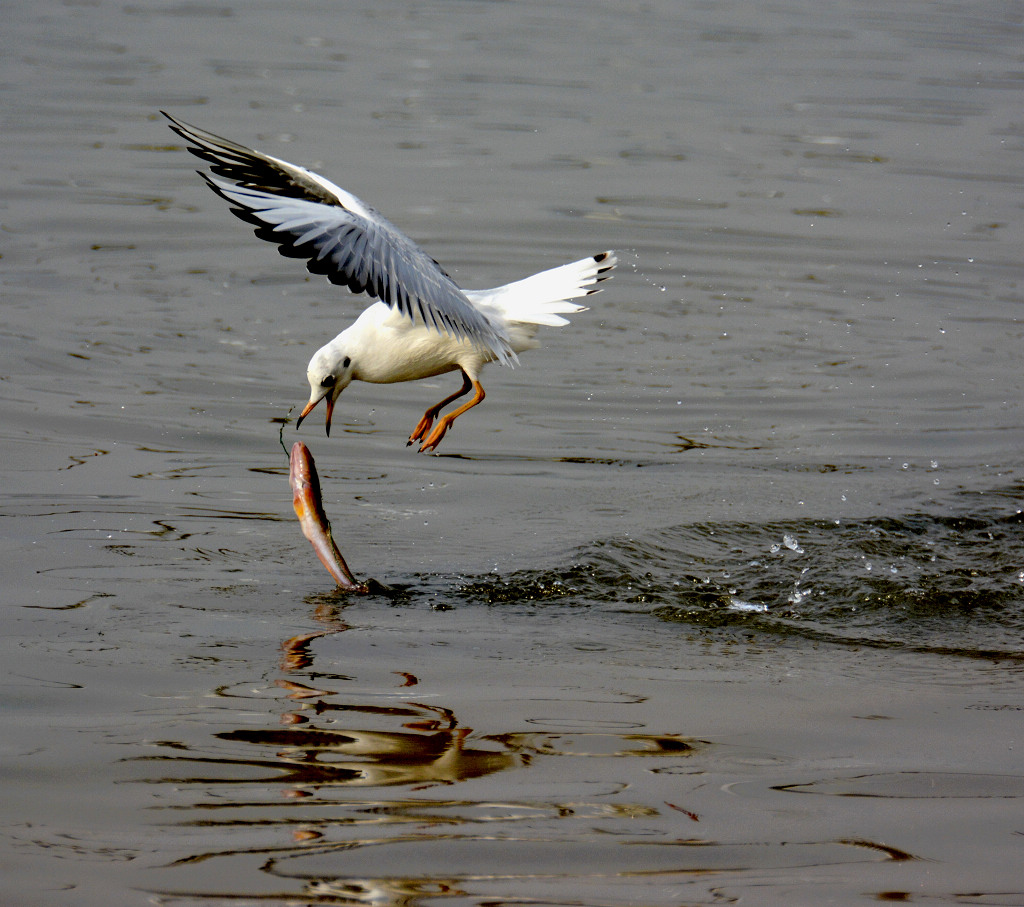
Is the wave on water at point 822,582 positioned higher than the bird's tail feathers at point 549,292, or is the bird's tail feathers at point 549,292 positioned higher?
the bird's tail feathers at point 549,292

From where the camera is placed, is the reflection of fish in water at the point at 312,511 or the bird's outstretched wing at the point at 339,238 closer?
the reflection of fish in water at the point at 312,511

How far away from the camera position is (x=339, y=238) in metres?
5.45

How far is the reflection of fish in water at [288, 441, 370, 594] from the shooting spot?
4.88 meters

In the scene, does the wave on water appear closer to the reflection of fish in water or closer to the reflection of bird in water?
the reflection of fish in water

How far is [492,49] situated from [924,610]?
49.8 feet

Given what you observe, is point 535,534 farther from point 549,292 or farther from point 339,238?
point 339,238

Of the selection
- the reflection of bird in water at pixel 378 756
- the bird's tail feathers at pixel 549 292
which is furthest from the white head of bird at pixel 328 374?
the reflection of bird in water at pixel 378 756

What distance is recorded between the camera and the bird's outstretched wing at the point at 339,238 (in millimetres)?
5309

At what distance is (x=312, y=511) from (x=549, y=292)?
1904 mm

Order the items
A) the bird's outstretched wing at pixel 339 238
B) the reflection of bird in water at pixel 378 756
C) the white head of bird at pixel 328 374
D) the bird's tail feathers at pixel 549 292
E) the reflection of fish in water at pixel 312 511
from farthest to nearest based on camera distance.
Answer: the bird's tail feathers at pixel 549 292 < the white head of bird at pixel 328 374 < the bird's outstretched wing at pixel 339 238 < the reflection of fish in water at pixel 312 511 < the reflection of bird in water at pixel 378 756

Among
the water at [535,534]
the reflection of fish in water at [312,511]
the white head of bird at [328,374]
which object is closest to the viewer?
the water at [535,534]

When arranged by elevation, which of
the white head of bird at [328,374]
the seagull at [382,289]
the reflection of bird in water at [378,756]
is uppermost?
the seagull at [382,289]

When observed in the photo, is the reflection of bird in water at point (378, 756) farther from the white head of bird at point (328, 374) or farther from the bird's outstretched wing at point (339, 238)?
the white head of bird at point (328, 374)

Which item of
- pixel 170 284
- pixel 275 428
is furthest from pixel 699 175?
pixel 275 428
